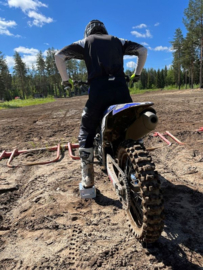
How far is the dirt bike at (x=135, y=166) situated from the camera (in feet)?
6.43

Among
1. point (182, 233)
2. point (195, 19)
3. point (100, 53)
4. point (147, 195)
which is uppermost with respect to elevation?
point (195, 19)

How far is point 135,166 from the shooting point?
2.09 metres

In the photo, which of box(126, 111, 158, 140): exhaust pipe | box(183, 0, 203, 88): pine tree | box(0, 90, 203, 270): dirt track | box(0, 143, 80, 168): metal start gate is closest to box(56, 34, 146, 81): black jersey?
box(126, 111, 158, 140): exhaust pipe

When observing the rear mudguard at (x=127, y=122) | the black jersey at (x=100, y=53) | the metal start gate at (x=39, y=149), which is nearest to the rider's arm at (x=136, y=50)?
the black jersey at (x=100, y=53)

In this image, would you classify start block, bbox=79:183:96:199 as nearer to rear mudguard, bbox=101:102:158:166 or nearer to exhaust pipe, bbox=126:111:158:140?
rear mudguard, bbox=101:102:158:166

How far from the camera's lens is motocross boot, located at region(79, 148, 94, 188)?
306 centimetres

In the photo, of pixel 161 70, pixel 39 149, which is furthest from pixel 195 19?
pixel 161 70

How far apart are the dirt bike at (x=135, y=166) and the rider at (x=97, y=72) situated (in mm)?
253

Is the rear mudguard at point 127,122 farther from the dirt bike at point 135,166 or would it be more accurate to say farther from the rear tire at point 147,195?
the rear tire at point 147,195

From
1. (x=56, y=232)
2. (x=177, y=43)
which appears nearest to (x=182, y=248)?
(x=56, y=232)

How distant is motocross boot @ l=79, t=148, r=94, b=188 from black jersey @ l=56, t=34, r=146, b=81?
105cm

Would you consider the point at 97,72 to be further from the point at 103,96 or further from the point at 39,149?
the point at 39,149

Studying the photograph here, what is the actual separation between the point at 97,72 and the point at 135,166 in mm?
1356

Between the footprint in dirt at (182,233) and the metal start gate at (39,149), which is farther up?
the metal start gate at (39,149)
